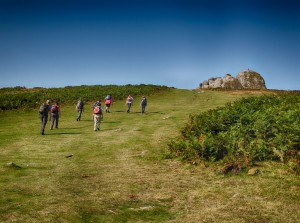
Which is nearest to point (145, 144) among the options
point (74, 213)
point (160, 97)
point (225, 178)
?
point (225, 178)

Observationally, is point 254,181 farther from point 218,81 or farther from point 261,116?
point 218,81

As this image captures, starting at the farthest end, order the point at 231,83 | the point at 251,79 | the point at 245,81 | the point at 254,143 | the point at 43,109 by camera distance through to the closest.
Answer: the point at 251,79 < the point at 245,81 < the point at 231,83 < the point at 43,109 < the point at 254,143

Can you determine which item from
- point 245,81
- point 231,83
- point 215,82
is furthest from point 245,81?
point 215,82

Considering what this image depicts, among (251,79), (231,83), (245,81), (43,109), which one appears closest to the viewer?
(43,109)

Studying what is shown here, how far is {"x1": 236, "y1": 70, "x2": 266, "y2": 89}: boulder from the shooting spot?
269 ft

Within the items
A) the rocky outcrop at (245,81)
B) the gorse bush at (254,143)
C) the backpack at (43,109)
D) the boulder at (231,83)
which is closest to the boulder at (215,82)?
the rocky outcrop at (245,81)

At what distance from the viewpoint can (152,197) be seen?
952 centimetres

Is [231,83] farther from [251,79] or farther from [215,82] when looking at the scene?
[215,82]

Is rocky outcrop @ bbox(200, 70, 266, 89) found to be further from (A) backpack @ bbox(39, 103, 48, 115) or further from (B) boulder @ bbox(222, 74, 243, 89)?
(A) backpack @ bbox(39, 103, 48, 115)

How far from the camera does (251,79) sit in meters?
82.8

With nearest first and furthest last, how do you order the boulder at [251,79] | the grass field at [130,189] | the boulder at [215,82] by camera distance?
the grass field at [130,189]
the boulder at [251,79]
the boulder at [215,82]

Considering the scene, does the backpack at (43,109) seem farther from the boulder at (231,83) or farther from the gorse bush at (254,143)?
the boulder at (231,83)

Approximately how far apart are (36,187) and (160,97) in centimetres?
4503

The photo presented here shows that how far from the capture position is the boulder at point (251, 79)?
8194 cm
